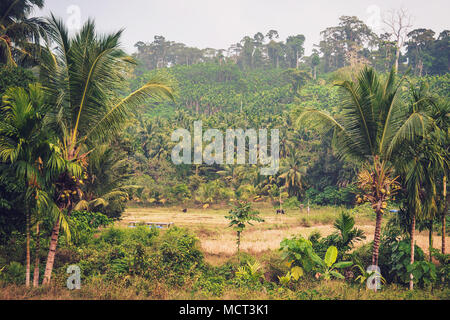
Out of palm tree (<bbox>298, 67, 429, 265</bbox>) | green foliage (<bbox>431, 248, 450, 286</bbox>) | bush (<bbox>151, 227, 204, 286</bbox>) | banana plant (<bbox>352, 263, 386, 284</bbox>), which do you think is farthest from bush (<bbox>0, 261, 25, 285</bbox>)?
green foliage (<bbox>431, 248, 450, 286</bbox>)

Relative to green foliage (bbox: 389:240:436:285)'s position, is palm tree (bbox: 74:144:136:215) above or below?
above

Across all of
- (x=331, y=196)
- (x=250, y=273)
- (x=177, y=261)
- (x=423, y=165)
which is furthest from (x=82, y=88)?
(x=331, y=196)

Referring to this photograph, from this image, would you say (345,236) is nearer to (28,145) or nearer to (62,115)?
(62,115)

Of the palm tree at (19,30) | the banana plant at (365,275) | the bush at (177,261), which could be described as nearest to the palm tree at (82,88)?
the bush at (177,261)

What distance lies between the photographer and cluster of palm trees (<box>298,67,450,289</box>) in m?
9.87

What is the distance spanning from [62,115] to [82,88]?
84 cm

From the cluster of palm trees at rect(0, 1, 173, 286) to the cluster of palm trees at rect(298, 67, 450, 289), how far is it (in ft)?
16.4

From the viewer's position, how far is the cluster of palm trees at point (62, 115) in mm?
8336

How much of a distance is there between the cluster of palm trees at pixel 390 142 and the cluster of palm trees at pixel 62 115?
501cm

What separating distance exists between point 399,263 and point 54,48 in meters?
10.6

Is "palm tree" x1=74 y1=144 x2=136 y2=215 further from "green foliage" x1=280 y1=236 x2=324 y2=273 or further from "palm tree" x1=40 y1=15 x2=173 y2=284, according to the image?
"green foliage" x1=280 y1=236 x2=324 y2=273

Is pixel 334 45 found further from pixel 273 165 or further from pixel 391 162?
pixel 391 162

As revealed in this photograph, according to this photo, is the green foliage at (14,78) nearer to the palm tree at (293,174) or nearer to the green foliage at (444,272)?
the green foliage at (444,272)
